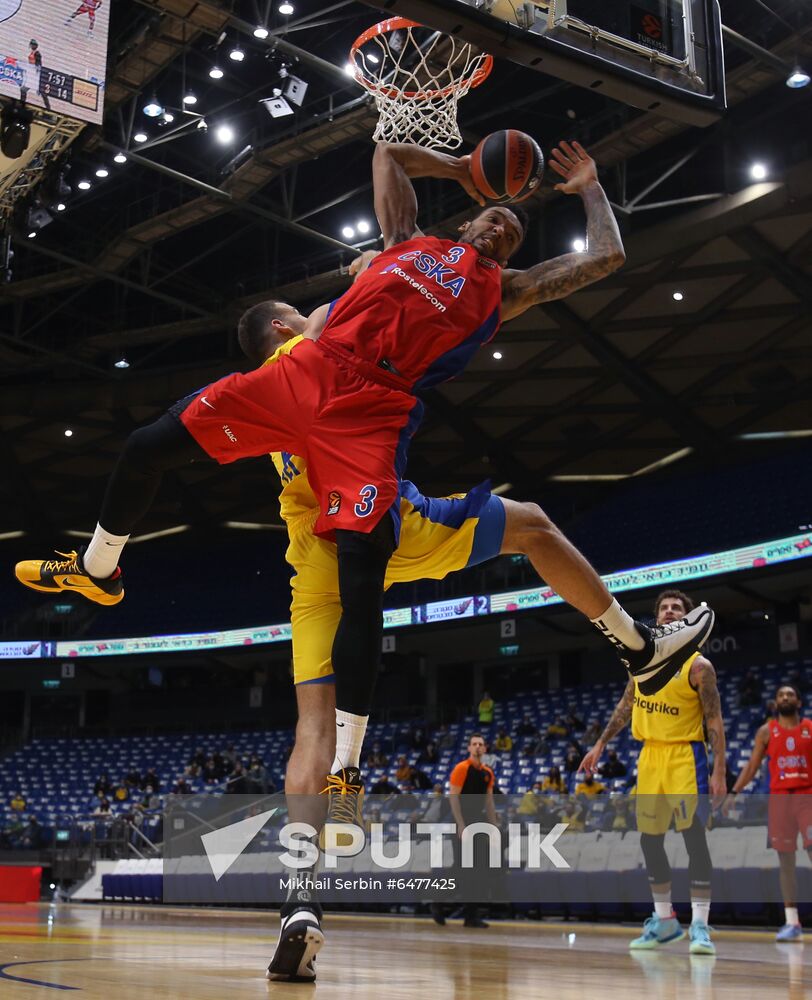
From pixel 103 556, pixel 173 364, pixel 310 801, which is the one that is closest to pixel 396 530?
pixel 310 801

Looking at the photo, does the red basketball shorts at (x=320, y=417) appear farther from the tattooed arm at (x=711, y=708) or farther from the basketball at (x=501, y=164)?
the tattooed arm at (x=711, y=708)

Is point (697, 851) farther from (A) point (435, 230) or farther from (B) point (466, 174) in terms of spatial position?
(A) point (435, 230)

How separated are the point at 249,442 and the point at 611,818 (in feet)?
31.5

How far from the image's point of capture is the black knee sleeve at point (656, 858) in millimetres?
6750

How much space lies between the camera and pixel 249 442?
3512 millimetres

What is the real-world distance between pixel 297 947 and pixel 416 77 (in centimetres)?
459

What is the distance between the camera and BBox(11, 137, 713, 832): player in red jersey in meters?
3.20

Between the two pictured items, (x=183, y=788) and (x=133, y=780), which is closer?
(x=183, y=788)

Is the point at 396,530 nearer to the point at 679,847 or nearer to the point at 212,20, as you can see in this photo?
the point at 679,847

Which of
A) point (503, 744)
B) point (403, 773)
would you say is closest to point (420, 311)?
point (403, 773)

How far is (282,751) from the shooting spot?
89.2 ft

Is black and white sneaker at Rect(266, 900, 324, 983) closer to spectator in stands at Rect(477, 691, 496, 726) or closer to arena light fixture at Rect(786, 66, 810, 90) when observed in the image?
arena light fixture at Rect(786, 66, 810, 90)

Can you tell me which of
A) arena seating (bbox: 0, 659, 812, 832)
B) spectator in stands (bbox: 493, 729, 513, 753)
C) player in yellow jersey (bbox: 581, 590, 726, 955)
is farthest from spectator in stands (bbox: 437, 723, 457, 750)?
player in yellow jersey (bbox: 581, 590, 726, 955)

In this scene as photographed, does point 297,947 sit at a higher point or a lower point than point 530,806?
higher
